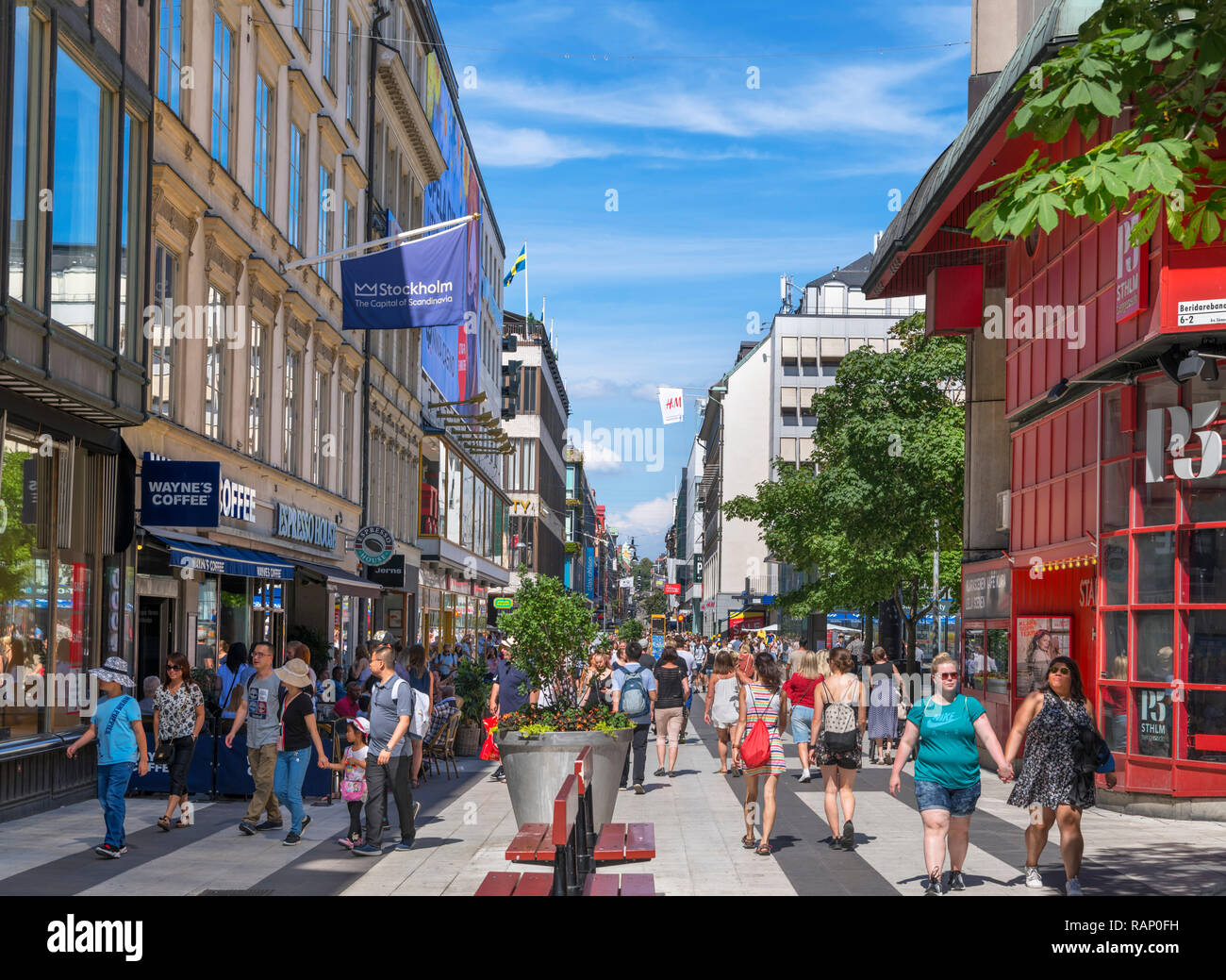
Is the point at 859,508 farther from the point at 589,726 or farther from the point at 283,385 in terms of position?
the point at 589,726

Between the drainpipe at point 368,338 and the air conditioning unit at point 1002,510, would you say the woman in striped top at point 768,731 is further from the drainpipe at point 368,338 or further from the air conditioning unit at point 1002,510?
the drainpipe at point 368,338

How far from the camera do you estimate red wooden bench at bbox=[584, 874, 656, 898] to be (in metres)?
9.73

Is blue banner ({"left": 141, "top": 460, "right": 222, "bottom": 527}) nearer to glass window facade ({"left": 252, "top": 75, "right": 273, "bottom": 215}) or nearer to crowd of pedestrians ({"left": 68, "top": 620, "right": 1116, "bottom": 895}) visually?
crowd of pedestrians ({"left": 68, "top": 620, "right": 1116, "bottom": 895})

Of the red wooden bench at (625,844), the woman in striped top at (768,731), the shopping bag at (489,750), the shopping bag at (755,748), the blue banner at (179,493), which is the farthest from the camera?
the shopping bag at (489,750)

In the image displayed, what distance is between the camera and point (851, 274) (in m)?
98.8

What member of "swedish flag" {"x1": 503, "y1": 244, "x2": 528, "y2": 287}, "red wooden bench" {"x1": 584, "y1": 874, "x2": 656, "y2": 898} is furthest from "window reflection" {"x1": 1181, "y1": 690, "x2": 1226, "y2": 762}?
"swedish flag" {"x1": 503, "y1": 244, "x2": 528, "y2": 287}

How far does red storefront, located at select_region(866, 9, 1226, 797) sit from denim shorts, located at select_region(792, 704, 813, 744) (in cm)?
312

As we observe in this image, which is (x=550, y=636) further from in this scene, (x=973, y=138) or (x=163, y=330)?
(x=973, y=138)

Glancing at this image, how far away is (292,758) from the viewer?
13.7 meters

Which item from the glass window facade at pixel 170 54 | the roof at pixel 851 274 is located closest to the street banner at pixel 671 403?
the roof at pixel 851 274

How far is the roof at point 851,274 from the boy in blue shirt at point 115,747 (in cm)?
8213

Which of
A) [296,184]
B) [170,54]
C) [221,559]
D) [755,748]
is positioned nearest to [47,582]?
[221,559]

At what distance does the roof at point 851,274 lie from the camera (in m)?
94.0
